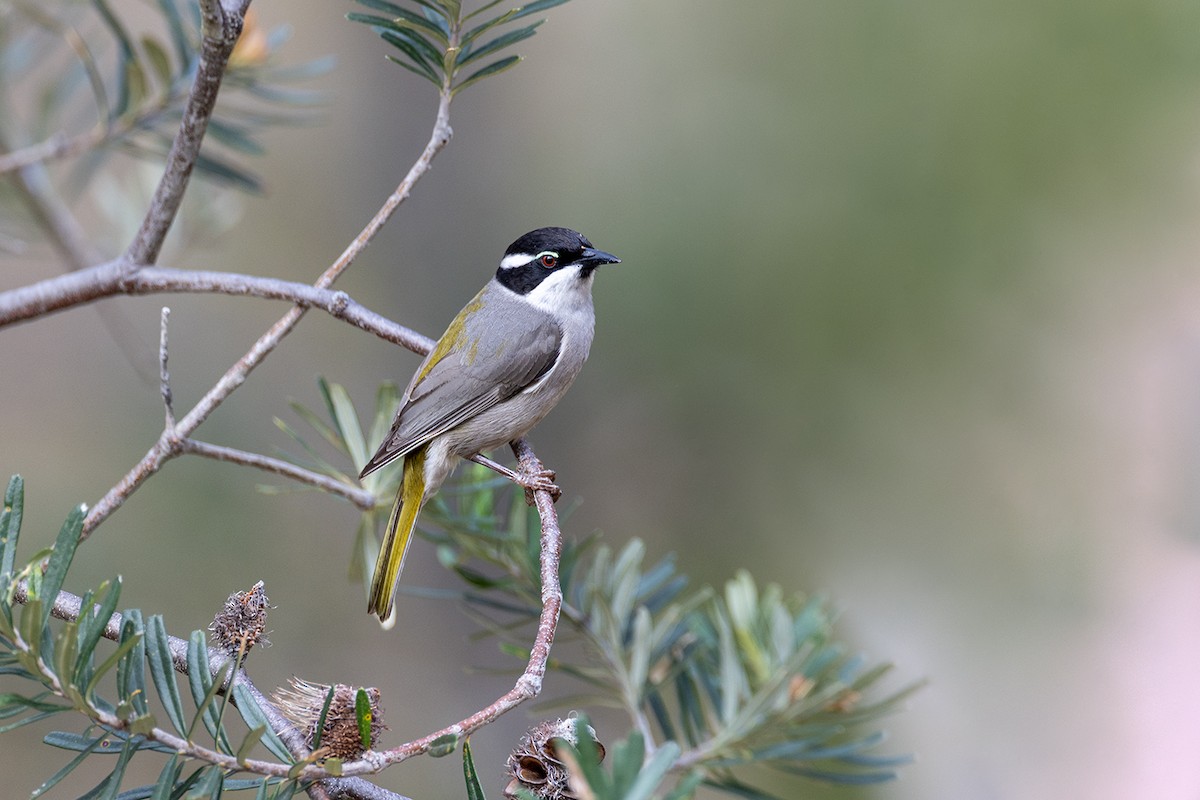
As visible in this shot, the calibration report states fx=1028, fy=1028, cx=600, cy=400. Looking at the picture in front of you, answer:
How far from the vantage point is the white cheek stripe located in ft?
8.89

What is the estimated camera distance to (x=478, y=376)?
2.42 m

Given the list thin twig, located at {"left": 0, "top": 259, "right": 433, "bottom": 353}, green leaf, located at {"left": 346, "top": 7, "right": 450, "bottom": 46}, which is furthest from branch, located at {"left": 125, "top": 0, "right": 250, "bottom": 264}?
green leaf, located at {"left": 346, "top": 7, "right": 450, "bottom": 46}

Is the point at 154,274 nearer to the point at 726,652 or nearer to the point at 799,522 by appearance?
the point at 726,652

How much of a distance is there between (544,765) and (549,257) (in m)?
1.86

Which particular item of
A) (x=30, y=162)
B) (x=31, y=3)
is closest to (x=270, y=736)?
(x=30, y=162)

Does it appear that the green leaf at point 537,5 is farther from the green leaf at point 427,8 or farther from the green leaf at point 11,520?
the green leaf at point 11,520

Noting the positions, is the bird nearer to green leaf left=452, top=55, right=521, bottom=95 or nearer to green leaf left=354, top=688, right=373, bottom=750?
green leaf left=452, top=55, right=521, bottom=95

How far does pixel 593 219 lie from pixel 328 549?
191 centimetres

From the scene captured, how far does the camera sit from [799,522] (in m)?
3.84

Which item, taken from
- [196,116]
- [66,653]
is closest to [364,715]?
[66,653]

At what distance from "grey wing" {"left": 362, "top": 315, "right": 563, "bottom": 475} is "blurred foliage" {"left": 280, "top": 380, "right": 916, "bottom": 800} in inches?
20.5

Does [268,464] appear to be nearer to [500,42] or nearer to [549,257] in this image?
[500,42]

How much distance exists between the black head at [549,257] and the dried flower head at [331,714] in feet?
5.71

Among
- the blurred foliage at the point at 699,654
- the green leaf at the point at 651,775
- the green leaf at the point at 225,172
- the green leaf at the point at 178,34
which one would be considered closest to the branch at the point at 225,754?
the green leaf at the point at 651,775
